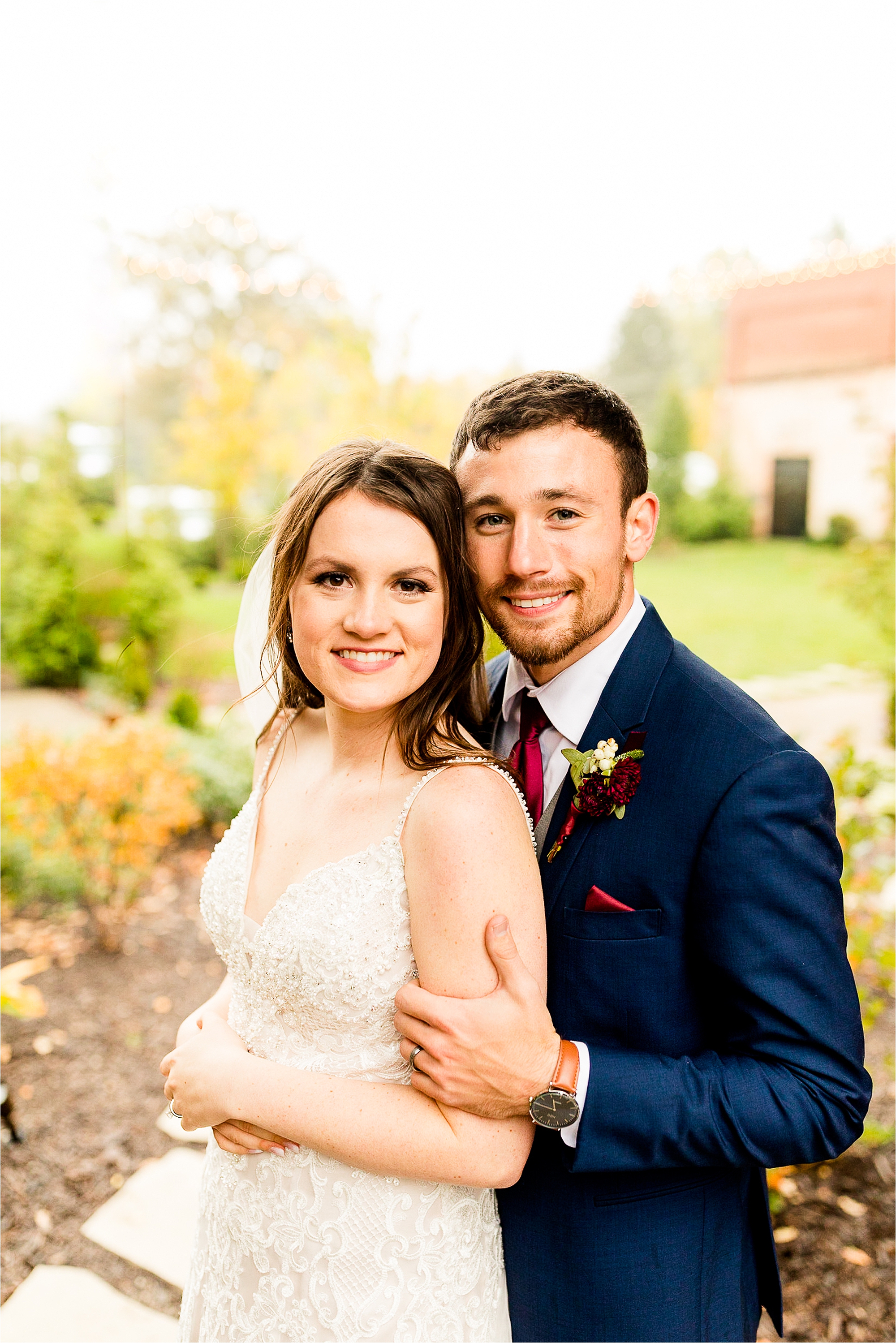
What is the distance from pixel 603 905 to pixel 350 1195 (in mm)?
656

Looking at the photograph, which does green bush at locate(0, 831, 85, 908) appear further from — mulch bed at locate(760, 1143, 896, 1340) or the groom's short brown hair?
the groom's short brown hair

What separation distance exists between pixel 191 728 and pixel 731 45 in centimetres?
560

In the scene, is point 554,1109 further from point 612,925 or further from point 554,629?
point 554,629

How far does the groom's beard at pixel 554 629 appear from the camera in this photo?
65.5 inches

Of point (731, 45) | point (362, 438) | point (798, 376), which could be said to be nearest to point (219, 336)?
point (731, 45)

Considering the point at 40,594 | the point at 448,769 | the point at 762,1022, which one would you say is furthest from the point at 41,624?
the point at 762,1022

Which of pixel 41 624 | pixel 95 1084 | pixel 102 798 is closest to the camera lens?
pixel 95 1084

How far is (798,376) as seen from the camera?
902cm

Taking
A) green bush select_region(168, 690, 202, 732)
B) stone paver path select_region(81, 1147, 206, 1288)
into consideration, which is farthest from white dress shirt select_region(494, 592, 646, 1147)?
green bush select_region(168, 690, 202, 732)

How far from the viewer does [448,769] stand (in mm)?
1521

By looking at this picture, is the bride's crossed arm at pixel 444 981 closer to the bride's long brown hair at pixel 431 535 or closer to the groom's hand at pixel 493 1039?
the groom's hand at pixel 493 1039

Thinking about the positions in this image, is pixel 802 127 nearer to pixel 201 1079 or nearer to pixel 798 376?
pixel 798 376

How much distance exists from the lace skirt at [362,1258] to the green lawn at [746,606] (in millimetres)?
8357

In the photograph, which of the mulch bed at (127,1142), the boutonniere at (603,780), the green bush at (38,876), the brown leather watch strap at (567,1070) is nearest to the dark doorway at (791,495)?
the mulch bed at (127,1142)
